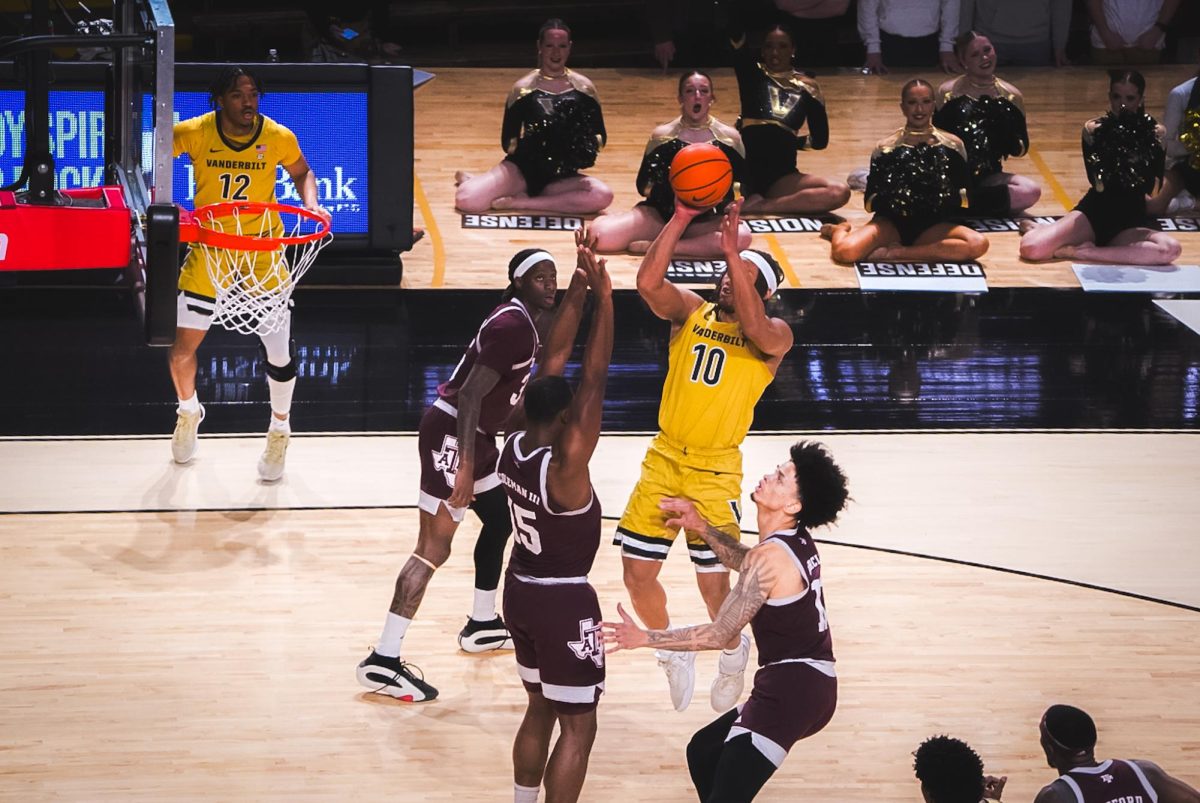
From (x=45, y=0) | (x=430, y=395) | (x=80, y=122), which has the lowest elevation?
(x=430, y=395)

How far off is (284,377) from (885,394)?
12.4 feet

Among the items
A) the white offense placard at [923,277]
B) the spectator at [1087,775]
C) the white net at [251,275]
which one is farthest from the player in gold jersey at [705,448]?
the white offense placard at [923,277]

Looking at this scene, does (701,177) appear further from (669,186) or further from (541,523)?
(669,186)

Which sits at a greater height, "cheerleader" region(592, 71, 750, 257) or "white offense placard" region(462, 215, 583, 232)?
"cheerleader" region(592, 71, 750, 257)

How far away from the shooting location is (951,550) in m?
8.73

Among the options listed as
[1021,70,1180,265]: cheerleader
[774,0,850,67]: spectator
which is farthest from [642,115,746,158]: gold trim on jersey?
[774,0,850,67]: spectator

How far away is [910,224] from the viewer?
509 inches

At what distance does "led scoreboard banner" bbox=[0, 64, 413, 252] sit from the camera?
1179cm

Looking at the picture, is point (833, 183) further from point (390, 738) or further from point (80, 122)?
point (390, 738)

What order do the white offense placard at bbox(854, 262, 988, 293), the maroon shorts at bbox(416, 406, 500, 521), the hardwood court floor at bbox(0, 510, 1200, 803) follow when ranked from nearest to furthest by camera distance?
the hardwood court floor at bbox(0, 510, 1200, 803), the maroon shorts at bbox(416, 406, 500, 521), the white offense placard at bbox(854, 262, 988, 293)

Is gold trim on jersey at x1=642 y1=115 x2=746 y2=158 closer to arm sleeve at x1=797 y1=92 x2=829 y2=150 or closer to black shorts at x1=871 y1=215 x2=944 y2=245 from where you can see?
arm sleeve at x1=797 y1=92 x2=829 y2=150

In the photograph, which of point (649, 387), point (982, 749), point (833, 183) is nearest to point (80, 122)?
point (649, 387)

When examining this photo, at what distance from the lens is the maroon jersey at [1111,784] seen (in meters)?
5.44

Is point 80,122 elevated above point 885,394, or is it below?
above
